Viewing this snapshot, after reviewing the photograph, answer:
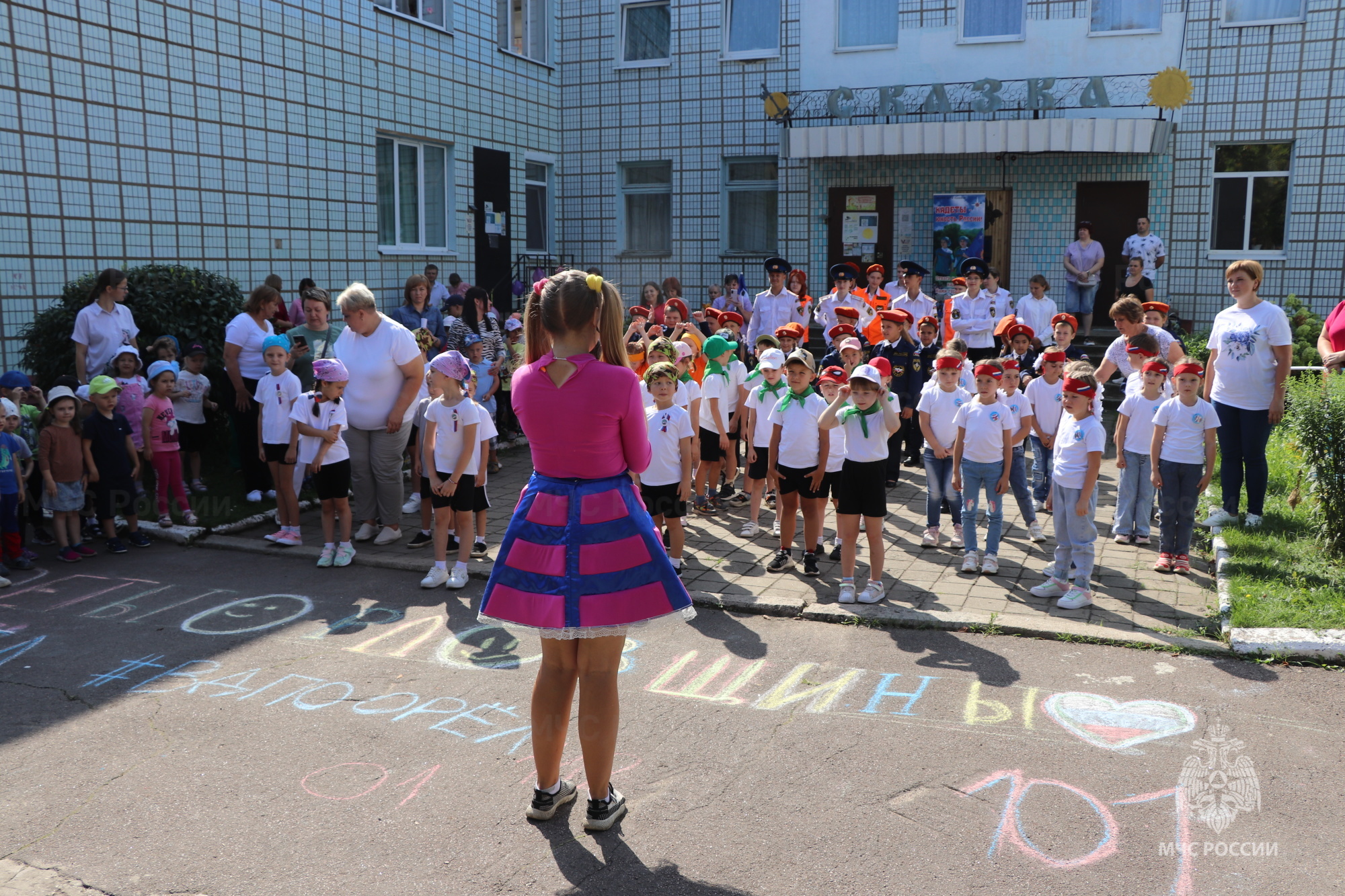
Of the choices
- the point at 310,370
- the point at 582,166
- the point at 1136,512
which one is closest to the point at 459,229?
the point at 582,166

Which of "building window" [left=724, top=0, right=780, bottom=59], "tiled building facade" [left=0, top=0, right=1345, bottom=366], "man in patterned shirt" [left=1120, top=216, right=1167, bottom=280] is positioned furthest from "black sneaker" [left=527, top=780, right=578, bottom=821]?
"building window" [left=724, top=0, right=780, bottom=59]

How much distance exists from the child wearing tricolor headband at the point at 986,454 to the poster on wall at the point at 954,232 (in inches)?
402

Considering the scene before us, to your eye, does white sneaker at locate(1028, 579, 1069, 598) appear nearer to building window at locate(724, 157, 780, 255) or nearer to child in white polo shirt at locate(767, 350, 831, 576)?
child in white polo shirt at locate(767, 350, 831, 576)

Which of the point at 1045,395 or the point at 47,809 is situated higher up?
the point at 1045,395

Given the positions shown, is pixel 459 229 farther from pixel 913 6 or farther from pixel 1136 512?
pixel 1136 512

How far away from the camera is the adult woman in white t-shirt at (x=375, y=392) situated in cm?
761

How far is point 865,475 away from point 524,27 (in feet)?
45.5

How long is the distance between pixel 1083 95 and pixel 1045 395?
8.93 metres

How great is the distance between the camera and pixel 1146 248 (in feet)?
49.8

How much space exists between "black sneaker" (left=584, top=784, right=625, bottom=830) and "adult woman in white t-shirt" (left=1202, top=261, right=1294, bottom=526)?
6.08 m

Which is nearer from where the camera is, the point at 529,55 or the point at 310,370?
the point at 310,370

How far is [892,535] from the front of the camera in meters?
8.34

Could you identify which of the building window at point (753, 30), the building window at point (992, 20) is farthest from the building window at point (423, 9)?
the building window at point (992, 20)

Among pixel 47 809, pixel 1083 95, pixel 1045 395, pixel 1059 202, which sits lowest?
pixel 47 809
